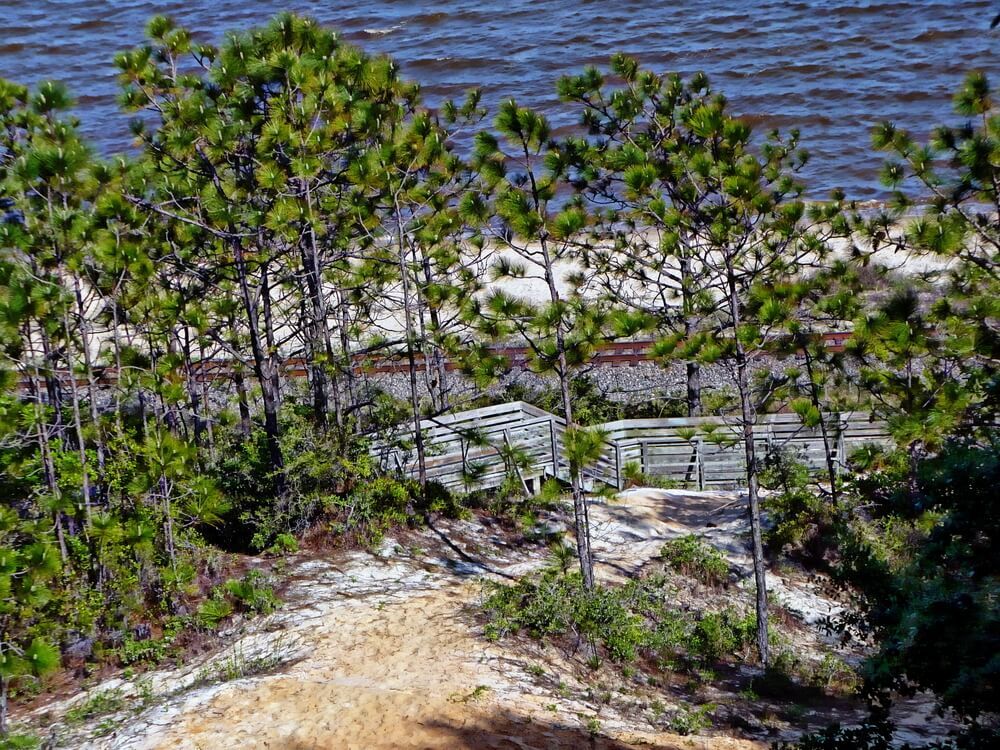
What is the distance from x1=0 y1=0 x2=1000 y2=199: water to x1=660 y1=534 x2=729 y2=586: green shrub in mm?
24949

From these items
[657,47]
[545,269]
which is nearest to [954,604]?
[545,269]

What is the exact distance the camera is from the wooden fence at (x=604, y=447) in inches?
567

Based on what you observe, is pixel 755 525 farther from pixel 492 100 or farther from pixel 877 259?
pixel 492 100

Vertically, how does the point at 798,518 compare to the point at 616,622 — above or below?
below

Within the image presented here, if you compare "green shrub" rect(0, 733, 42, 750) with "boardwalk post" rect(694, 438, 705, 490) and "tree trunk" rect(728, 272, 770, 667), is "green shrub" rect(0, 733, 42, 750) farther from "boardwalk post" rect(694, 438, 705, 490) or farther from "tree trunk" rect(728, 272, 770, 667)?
"boardwalk post" rect(694, 438, 705, 490)

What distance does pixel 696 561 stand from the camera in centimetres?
1312

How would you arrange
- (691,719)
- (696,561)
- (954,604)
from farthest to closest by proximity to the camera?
(696,561)
(691,719)
(954,604)

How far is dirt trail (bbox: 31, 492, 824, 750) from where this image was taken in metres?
8.16

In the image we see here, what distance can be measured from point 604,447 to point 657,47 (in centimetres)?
3348

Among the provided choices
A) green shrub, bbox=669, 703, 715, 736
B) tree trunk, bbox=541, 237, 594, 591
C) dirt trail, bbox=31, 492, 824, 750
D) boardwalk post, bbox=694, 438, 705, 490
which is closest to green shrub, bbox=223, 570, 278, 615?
dirt trail, bbox=31, 492, 824, 750

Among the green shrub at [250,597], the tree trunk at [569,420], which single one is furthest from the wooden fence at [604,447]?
the green shrub at [250,597]

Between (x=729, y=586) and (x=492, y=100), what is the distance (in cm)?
3172

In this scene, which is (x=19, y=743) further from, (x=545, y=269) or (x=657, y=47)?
(x=657, y=47)

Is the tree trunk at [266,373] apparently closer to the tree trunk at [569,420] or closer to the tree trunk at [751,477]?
the tree trunk at [569,420]
